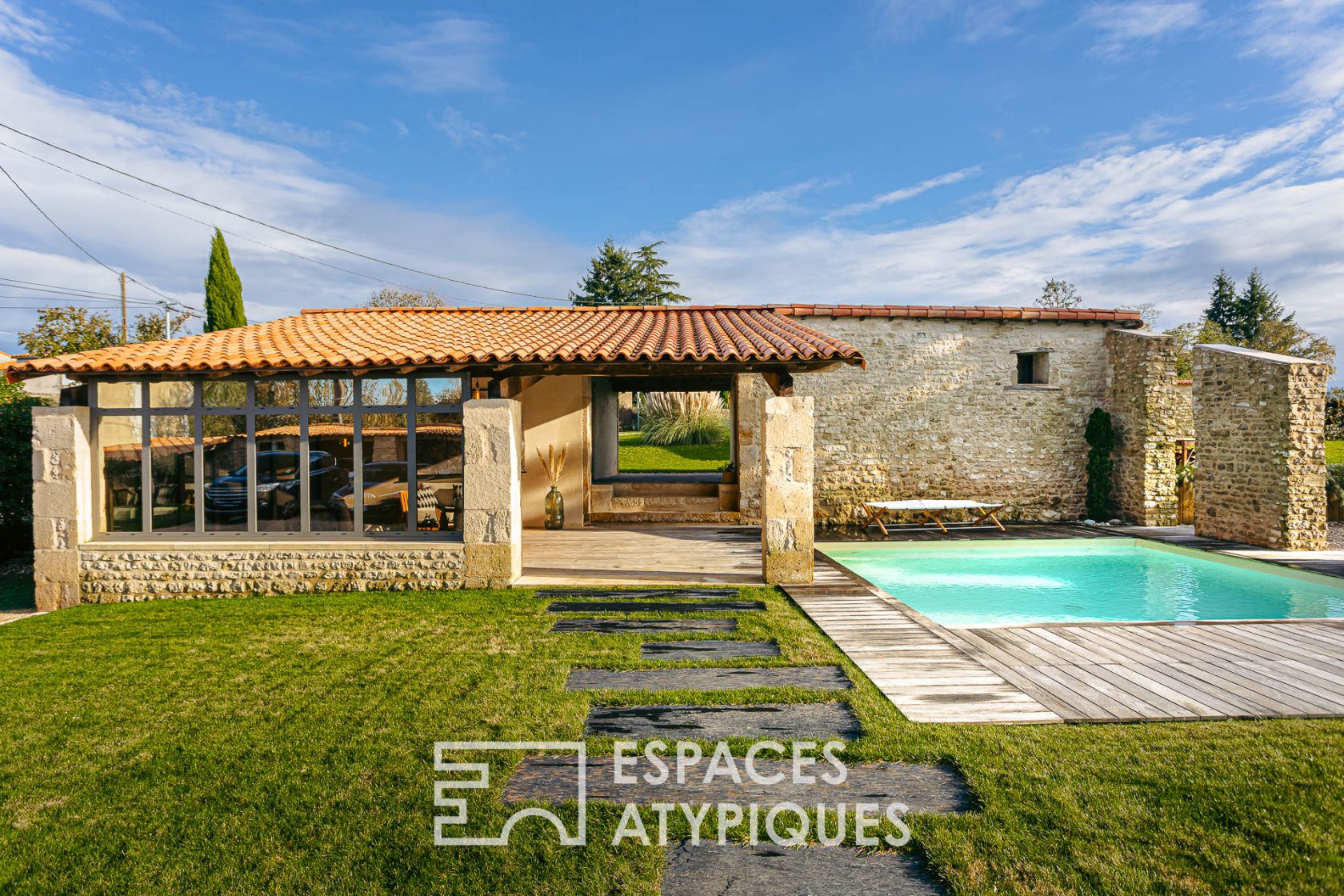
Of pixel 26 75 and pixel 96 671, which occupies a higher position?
pixel 26 75

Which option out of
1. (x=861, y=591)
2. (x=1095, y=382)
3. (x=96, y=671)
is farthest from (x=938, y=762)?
(x=1095, y=382)

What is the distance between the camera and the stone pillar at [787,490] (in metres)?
7.02

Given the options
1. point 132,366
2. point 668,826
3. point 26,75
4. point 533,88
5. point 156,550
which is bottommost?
point 668,826

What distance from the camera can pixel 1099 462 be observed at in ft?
39.5

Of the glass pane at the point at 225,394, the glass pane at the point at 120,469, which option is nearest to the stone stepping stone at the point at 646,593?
the glass pane at the point at 225,394

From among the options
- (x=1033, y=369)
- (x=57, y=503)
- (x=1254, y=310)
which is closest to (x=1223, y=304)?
(x=1254, y=310)

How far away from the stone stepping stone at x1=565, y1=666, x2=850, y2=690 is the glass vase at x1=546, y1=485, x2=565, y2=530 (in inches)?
267

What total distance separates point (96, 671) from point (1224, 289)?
5217 cm

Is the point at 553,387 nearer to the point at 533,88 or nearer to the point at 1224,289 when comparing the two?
the point at 533,88

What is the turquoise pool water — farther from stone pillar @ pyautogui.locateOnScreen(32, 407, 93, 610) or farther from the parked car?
stone pillar @ pyautogui.locateOnScreen(32, 407, 93, 610)

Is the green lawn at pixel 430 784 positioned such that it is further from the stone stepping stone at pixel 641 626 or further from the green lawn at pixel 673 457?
the green lawn at pixel 673 457

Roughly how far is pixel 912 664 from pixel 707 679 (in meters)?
1.60

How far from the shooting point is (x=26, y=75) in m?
10.7

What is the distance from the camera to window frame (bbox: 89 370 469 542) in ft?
24.4
